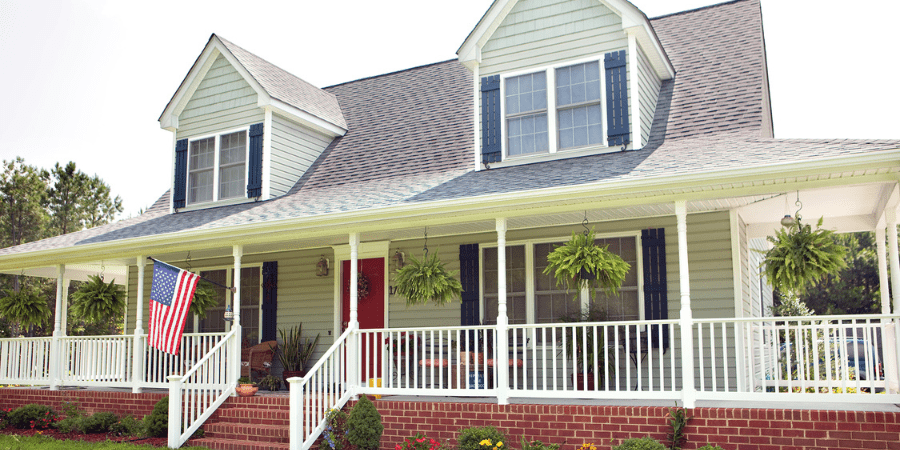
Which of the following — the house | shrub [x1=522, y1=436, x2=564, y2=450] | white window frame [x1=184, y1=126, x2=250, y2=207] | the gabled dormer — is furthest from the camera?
white window frame [x1=184, y1=126, x2=250, y2=207]

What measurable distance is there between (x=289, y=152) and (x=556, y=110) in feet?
17.5

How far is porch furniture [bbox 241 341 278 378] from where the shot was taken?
11.7 metres

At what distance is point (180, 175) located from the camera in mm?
13656

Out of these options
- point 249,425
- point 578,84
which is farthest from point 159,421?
point 578,84

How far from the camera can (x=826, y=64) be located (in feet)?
92.2

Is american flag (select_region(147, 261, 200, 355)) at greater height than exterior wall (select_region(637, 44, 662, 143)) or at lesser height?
lesser

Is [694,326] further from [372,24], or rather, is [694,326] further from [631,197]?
[372,24]

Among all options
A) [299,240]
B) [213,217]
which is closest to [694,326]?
[299,240]

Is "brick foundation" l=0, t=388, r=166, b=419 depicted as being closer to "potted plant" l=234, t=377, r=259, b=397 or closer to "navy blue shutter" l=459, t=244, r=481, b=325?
"potted plant" l=234, t=377, r=259, b=397

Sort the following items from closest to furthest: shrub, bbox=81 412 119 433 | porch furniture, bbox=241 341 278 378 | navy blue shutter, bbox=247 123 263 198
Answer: shrub, bbox=81 412 119 433 → porch furniture, bbox=241 341 278 378 → navy blue shutter, bbox=247 123 263 198

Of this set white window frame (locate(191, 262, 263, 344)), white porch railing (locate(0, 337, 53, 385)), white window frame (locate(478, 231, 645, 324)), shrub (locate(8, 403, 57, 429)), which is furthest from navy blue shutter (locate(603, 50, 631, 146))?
white porch railing (locate(0, 337, 53, 385))

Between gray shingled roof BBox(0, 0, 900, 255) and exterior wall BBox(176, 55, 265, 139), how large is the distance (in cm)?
158

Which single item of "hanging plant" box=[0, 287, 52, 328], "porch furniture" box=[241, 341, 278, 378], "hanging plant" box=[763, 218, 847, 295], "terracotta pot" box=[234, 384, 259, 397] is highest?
"hanging plant" box=[763, 218, 847, 295]

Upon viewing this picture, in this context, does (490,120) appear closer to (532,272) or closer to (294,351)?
(532,272)
